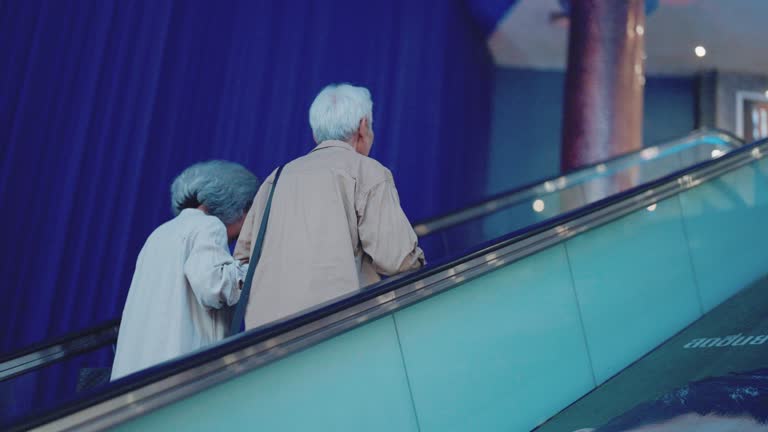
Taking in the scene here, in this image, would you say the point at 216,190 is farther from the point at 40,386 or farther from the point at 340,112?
the point at 40,386

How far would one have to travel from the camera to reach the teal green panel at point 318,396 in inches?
98.3

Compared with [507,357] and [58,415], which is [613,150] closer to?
[507,357]

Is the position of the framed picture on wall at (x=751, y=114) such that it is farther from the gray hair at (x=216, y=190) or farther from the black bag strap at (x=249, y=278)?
the black bag strap at (x=249, y=278)

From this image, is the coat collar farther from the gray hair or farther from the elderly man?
the gray hair

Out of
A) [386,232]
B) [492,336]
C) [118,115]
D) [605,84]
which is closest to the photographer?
[386,232]

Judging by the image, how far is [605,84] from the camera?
30.8ft

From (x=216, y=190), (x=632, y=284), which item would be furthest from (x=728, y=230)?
(x=216, y=190)

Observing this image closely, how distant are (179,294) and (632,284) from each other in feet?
7.98

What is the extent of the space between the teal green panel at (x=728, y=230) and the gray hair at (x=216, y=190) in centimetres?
280

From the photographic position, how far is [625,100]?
9406mm

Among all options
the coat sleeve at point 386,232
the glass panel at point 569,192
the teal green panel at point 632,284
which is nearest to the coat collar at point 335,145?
the coat sleeve at point 386,232

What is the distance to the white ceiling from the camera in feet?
40.0

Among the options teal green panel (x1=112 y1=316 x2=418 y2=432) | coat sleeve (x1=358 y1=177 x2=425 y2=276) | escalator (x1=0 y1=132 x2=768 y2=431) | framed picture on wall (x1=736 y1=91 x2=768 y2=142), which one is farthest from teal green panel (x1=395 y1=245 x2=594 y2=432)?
framed picture on wall (x1=736 y1=91 x2=768 y2=142)

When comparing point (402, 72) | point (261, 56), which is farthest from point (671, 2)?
point (261, 56)
